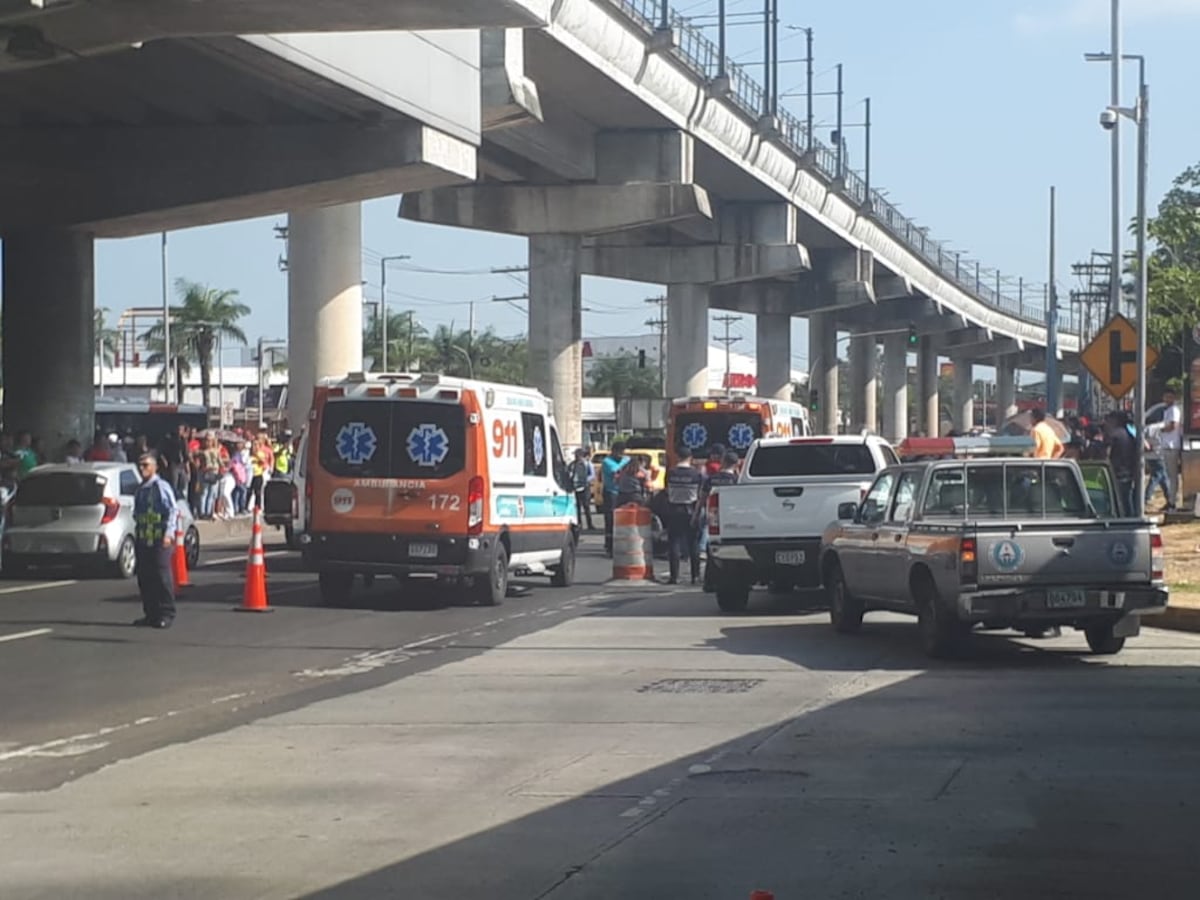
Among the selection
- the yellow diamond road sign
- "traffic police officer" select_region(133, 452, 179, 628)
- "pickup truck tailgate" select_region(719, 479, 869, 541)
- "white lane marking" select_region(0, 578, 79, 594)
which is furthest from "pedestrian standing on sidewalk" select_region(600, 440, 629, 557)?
"traffic police officer" select_region(133, 452, 179, 628)

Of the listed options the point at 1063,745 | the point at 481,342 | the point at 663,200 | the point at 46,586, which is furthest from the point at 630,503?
the point at 481,342

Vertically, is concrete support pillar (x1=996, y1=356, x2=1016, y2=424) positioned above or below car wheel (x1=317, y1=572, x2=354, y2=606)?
above

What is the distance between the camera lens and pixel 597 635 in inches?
726

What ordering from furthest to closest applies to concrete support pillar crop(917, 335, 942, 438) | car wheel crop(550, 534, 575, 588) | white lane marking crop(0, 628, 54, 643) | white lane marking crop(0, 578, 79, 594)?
concrete support pillar crop(917, 335, 942, 438), car wheel crop(550, 534, 575, 588), white lane marking crop(0, 578, 79, 594), white lane marking crop(0, 628, 54, 643)

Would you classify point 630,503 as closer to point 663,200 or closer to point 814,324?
point 663,200

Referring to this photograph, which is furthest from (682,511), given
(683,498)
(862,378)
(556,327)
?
(862,378)

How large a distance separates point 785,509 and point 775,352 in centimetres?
5855

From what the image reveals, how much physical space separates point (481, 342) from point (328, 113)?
98.2 metres

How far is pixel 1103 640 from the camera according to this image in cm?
1595

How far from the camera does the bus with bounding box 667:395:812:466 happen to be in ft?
112

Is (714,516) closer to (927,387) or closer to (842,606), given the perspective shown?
(842,606)

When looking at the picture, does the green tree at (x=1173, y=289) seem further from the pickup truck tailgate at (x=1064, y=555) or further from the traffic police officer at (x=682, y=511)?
the pickup truck tailgate at (x=1064, y=555)

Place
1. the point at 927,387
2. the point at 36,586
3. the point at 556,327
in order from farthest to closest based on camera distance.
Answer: the point at 927,387, the point at 556,327, the point at 36,586

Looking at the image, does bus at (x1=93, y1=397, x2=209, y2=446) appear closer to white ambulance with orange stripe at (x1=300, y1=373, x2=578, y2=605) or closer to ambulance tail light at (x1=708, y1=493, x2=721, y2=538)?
white ambulance with orange stripe at (x1=300, y1=373, x2=578, y2=605)
